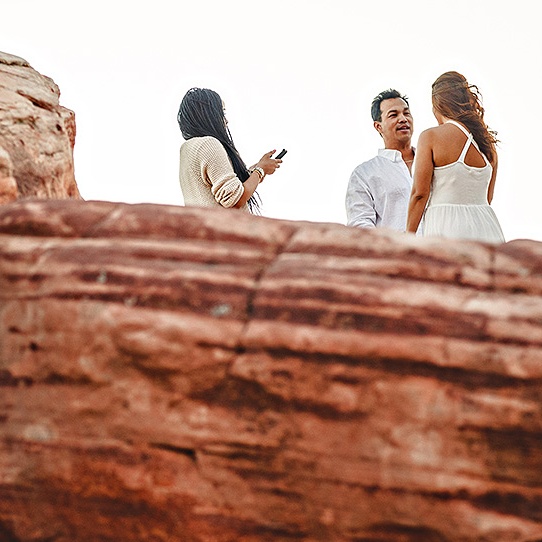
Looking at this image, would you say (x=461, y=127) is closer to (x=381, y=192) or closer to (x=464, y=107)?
(x=464, y=107)

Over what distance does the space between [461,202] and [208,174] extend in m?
1.69

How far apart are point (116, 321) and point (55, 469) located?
661mm

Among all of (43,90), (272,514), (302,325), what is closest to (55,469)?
(272,514)

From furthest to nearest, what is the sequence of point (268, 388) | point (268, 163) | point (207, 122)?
point (268, 163) → point (207, 122) → point (268, 388)

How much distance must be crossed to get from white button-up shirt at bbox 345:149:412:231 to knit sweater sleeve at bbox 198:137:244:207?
1066 millimetres

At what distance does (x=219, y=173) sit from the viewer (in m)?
5.00

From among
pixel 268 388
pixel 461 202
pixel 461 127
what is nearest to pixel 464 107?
pixel 461 127

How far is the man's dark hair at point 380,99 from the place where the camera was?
19.9 ft

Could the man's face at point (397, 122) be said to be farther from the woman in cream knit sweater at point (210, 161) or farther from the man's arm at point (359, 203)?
the woman in cream knit sweater at point (210, 161)

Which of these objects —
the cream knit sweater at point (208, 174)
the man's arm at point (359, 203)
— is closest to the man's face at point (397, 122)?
the man's arm at point (359, 203)

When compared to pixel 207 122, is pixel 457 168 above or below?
A: below

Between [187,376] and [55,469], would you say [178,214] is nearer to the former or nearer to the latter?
[187,376]

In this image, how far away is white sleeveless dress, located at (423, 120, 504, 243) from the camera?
4777mm

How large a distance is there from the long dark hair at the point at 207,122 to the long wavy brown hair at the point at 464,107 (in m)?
1.42
